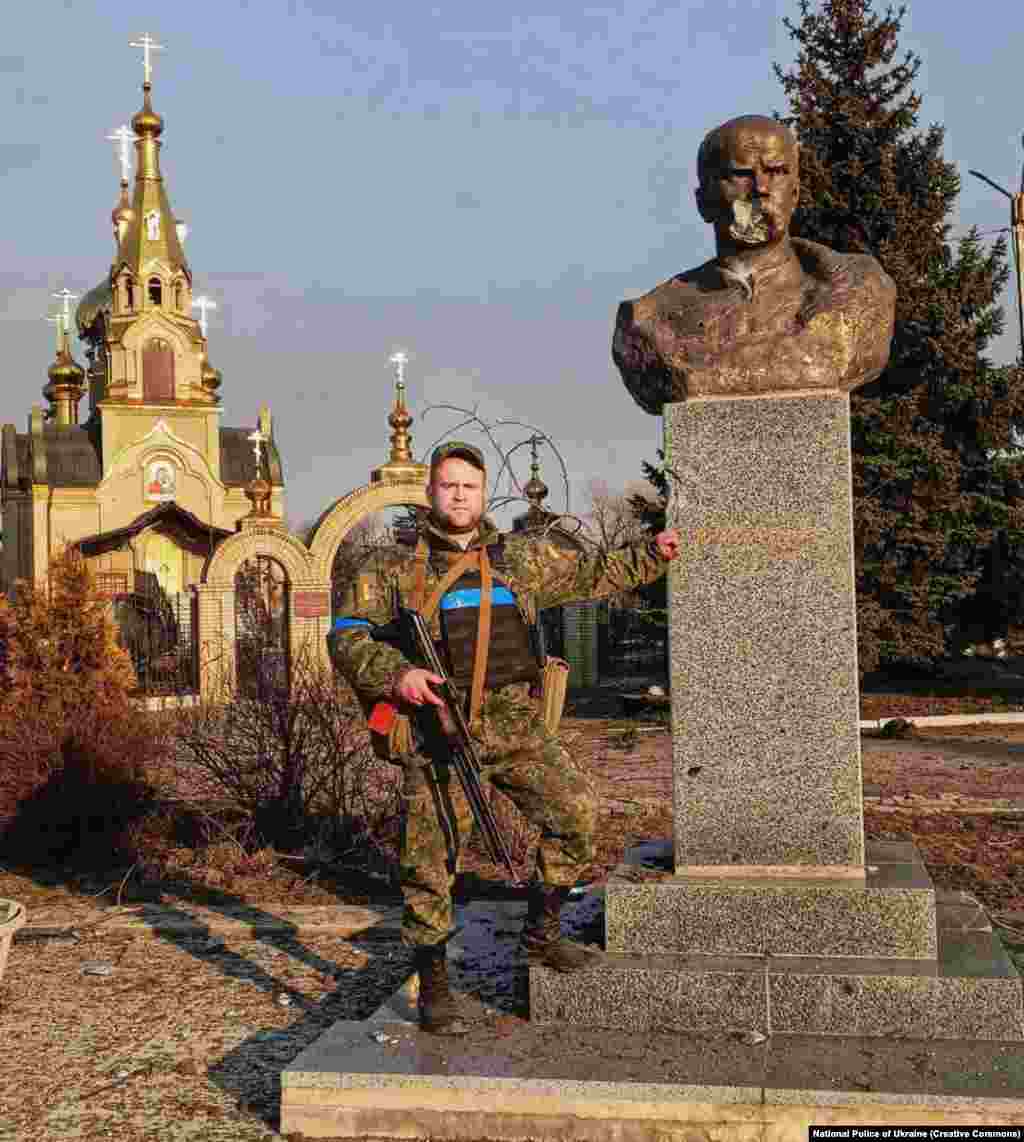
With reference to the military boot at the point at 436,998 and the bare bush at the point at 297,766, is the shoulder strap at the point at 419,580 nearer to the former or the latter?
the military boot at the point at 436,998

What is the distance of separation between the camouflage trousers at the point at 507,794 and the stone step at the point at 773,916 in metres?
0.26

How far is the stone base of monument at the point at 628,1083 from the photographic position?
11.8ft

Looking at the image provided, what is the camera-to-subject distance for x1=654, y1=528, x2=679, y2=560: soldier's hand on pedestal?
14.8 ft

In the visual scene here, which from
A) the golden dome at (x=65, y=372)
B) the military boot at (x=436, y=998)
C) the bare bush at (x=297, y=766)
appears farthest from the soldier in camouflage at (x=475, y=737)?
the golden dome at (x=65, y=372)

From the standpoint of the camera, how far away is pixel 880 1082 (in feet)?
12.1

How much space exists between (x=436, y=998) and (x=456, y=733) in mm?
851

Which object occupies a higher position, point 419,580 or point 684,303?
point 684,303

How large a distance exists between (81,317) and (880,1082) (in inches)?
2060

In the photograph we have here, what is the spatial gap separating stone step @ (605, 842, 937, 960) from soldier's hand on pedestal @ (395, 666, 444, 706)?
0.98m

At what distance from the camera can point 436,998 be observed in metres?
4.21

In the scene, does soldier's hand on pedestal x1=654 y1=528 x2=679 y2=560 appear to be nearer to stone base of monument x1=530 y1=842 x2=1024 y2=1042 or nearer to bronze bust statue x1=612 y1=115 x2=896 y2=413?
bronze bust statue x1=612 y1=115 x2=896 y2=413

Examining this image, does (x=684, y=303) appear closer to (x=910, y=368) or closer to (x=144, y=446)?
(x=910, y=368)

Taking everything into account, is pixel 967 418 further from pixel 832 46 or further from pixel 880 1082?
pixel 880 1082

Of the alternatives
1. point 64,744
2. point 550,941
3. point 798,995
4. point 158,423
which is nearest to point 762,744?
point 798,995
